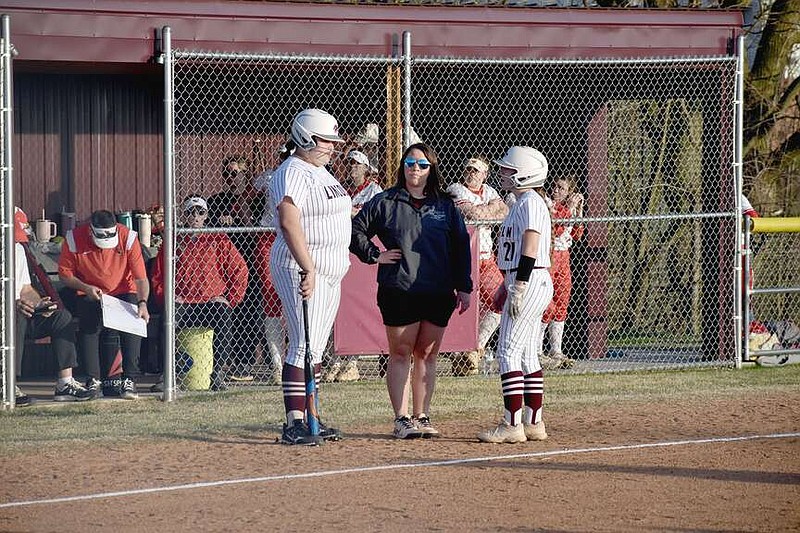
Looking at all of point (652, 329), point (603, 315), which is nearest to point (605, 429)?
point (603, 315)

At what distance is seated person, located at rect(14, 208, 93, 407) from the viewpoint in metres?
11.0

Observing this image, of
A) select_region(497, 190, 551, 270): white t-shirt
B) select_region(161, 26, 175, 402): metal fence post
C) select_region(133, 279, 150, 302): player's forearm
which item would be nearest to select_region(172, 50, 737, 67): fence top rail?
select_region(161, 26, 175, 402): metal fence post

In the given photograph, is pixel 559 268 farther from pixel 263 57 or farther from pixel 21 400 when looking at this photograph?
pixel 21 400

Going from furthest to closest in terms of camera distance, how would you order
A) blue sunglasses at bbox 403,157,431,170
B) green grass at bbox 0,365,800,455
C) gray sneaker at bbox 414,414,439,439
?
green grass at bbox 0,365,800,455, gray sneaker at bbox 414,414,439,439, blue sunglasses at bbox 403,157,431,170

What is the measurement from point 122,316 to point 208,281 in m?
0.87

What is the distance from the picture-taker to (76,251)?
1141 cm

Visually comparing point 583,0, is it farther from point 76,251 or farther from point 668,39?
point 76,251

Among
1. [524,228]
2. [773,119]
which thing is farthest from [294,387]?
[773,119]

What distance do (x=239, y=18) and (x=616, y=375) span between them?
16.1 ft

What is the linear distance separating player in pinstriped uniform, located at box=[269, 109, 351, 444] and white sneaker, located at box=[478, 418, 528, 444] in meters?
1.17

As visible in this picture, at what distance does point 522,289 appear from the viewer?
8406 mm

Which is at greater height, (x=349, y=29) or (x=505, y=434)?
(x=349, y=29)

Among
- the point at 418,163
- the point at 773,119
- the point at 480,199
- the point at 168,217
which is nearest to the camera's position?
the point at 418,163

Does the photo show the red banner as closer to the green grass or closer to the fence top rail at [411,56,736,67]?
the green grass
